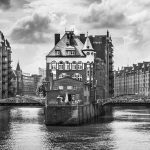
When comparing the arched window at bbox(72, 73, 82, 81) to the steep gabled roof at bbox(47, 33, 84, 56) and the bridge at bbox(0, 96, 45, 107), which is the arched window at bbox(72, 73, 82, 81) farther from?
the bridge at bbox(0, 96, 45, 107)

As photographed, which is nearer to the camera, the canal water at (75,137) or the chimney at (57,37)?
the canal water at (75,137)

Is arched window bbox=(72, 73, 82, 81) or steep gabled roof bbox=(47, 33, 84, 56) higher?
steep gabled roof bbox=(47, 33, 84, 56)

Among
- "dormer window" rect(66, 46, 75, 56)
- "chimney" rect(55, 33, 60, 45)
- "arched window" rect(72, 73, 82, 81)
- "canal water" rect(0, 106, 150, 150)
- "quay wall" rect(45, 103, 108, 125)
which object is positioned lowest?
"canal water" rect(0, 106, 150, 150)

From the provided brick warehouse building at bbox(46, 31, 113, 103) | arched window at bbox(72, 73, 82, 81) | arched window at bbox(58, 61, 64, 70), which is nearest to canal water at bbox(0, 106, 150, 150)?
arched window at bbox(72, 73, 82, 81)

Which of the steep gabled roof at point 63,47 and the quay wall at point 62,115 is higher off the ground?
the steep gabled roof at point 63,47

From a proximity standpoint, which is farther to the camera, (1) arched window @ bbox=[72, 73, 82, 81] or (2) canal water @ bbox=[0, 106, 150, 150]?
(1) arched window @ bbox=[72, 73, 82, 81]

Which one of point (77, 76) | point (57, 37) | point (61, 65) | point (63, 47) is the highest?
point (57, 37)

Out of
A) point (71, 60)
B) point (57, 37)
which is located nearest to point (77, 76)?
point (71, 60)

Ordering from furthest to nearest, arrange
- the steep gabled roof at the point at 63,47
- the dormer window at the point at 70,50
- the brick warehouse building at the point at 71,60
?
the steep gabled roof at the point at 63,47 → the dormer window at the point at 70,50 → the brick warehouse building at the point at 71,60

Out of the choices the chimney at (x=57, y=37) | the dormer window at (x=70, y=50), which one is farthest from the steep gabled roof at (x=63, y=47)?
the chimney at (x=57, y=37)

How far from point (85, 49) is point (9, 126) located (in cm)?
5569

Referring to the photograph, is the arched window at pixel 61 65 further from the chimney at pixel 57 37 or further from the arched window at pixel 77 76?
the chimney at pixel 57 37

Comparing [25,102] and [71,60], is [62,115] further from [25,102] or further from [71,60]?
[71,60]

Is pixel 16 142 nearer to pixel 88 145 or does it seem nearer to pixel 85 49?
pixel 88 145
